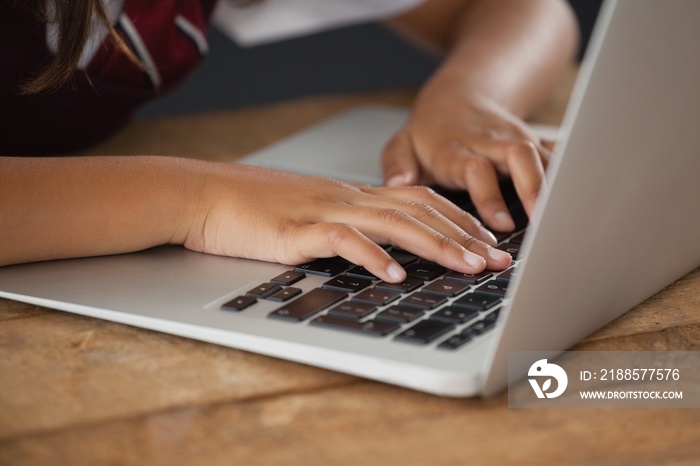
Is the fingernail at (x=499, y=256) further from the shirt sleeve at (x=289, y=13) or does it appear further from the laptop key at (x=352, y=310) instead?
the shirt sleeve at (x=289, y=13)

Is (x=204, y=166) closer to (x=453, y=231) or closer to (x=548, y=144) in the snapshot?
(x=453, y=231)

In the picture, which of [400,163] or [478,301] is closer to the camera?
[478,301]

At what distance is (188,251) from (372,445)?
267 mm

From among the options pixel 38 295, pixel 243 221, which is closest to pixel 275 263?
pixel 243 221

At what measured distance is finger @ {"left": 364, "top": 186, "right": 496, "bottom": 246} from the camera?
23.4 inches

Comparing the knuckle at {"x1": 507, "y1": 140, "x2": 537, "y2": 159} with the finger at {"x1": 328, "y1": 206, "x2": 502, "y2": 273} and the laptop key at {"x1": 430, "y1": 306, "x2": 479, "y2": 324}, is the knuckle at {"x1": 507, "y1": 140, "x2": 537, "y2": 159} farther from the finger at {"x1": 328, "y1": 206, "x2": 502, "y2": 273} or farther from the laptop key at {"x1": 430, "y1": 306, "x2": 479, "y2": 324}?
the laptop key at {"x1": 430, "y1": 306, "x2": 479, "y2": 324}

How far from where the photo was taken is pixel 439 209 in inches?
24.1

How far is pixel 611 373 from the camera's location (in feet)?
1.48

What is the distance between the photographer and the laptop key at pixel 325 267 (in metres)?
0.55

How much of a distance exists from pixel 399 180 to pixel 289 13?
491 millimetres

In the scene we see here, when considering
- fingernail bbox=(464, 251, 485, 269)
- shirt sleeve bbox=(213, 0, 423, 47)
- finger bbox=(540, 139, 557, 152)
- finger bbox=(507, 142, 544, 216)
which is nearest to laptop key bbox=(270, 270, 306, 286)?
fingernail bbox=(464, 251, 485, 269)

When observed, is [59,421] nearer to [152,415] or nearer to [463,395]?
[152,415]

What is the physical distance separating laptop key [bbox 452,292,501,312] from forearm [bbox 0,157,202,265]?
0.71 ft

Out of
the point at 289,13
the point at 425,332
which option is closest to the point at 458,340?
the point at 425,332
